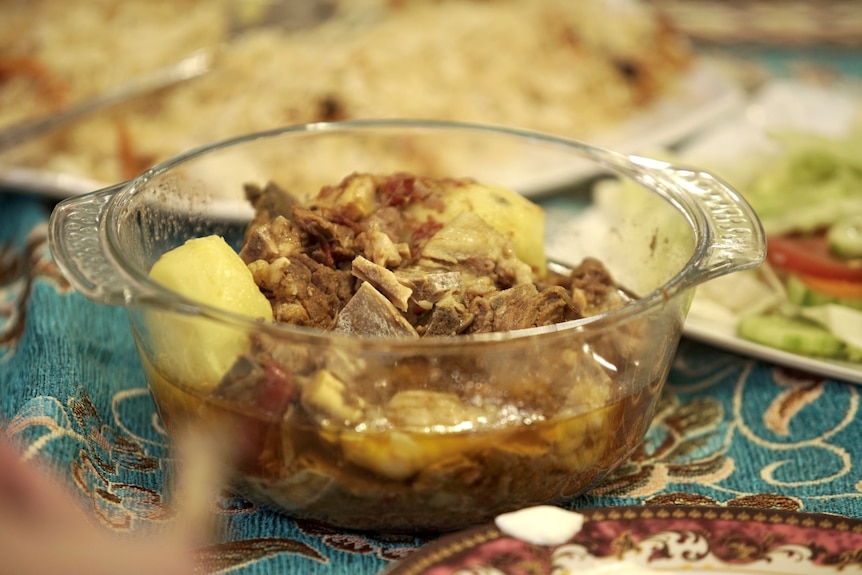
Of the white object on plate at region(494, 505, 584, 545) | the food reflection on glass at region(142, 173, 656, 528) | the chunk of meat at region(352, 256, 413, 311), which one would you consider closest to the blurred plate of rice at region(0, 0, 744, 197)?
the food reflection on glass at region(142, 173, 656, 528)

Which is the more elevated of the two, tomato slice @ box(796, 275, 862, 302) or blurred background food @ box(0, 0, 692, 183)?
blurred background food @ box(0, 0, 692, 183)

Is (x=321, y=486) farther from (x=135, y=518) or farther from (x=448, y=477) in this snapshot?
(x=135, y=518)

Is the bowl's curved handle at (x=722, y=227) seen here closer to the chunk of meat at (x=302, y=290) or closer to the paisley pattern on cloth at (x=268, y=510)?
the paisley pattern on cloth at (x=268, y=510)

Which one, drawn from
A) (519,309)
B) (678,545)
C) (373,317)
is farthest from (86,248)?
(678,545)

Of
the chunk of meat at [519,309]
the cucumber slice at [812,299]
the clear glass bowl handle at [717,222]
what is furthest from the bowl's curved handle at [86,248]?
the cucumber slice at [812,299]

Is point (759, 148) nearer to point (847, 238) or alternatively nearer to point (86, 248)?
point (847, 238)

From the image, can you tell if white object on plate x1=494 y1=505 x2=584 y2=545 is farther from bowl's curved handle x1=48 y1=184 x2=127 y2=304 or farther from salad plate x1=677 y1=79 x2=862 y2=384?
salad plate x1=677 y1=79 x2=862 y2=384

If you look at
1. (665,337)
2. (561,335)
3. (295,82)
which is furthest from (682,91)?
(561,335)
